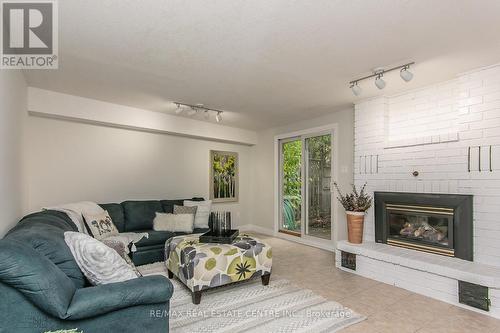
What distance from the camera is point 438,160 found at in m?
3.27

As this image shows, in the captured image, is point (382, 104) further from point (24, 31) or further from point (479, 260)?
point (24, 31)

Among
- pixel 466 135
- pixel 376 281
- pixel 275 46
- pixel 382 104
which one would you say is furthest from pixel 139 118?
pixel 466 135

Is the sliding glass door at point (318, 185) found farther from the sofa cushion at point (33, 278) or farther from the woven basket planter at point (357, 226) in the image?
the sofa cushion at point (33, 278)

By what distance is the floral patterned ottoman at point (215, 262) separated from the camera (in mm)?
2611

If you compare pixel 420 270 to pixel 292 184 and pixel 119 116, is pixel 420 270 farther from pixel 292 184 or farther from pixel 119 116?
pixel 119 116

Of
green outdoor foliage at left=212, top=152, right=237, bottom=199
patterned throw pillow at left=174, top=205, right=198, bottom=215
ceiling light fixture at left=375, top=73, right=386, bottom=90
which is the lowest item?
patterned throw pillow at left=174, top=205, right=198, bottom=215

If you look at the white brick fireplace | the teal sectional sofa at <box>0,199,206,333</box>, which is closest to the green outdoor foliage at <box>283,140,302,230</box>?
the white brick fireplace

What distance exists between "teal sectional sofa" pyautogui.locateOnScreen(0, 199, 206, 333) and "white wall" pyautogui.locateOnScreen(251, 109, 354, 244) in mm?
3595

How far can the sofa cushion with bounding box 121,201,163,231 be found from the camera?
165 inches

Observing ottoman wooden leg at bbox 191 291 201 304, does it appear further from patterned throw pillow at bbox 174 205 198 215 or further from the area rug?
patterned throw pillow at bbox 174 205 198 215

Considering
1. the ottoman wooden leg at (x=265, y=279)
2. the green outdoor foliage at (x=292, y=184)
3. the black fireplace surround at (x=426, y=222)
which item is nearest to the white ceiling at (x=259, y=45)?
the black fireplace surround at (x=426, y=222)

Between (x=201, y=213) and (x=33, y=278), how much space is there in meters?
A: 3.31

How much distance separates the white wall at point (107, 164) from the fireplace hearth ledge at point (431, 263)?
325 centimetres

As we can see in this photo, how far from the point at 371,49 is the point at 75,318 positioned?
9.70 feet
